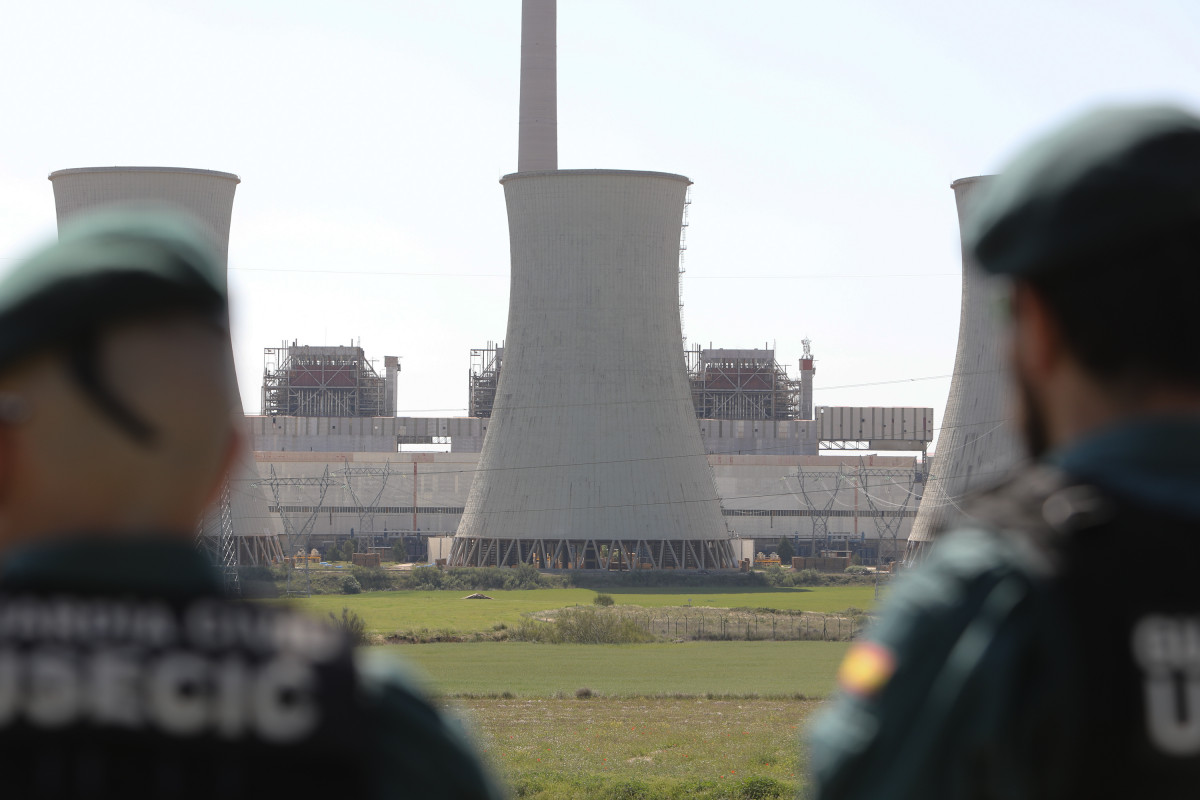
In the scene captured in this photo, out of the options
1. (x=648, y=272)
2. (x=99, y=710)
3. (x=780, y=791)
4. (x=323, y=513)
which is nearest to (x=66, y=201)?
(x=648, y=272)

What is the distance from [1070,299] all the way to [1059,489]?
169 mm

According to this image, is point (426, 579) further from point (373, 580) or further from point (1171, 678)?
point (1171, 678)

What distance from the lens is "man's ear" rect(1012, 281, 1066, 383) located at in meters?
1.24

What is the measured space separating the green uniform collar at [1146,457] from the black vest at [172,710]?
0.63 meters

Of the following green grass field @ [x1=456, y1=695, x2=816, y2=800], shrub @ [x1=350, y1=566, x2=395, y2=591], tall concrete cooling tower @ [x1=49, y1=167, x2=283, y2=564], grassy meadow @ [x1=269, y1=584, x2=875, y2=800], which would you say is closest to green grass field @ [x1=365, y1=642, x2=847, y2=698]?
grassy meadow @ [x1=269, y1=584, x2=875, y2=800]

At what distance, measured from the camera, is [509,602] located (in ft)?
118

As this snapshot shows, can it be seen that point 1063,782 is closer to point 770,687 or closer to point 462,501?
point 770,687

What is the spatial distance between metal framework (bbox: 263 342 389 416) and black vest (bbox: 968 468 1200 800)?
69.9 meters

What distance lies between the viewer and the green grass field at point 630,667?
1945cm

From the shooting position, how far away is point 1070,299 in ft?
4.01

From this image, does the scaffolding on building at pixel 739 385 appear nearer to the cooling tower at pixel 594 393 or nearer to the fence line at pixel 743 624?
the cooling tower at pixel 594 393

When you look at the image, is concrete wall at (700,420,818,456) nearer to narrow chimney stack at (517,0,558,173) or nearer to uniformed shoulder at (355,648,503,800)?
narrow chimney stack at (517,0,558,173)

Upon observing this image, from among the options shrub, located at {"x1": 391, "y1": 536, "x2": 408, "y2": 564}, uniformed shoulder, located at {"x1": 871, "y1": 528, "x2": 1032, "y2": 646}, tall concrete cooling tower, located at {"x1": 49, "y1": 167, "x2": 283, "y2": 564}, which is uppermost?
tall concrete cooling tower, located at {"x1": 49, "y1": 167, "x2": 283, "y2": 564}

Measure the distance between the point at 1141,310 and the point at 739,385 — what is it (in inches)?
2653
